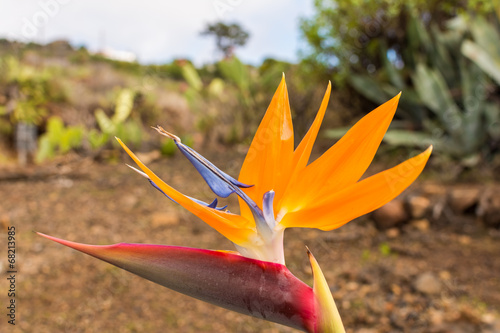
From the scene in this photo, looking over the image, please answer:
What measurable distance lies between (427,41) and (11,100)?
5546 mm

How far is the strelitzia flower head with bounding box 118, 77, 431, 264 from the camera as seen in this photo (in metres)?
0.40

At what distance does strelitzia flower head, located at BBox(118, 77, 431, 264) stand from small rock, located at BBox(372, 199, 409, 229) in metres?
1.94

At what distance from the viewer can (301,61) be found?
14.8 ft

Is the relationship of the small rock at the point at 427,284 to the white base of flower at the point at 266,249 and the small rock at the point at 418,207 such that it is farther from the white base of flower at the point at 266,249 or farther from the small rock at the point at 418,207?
the white base of flower at the point at 266,249

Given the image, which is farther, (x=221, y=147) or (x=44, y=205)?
(x=221, y=147)

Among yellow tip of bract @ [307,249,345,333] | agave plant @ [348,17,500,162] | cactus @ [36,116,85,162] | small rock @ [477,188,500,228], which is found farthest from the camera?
cactus @ [36,116,85,162]

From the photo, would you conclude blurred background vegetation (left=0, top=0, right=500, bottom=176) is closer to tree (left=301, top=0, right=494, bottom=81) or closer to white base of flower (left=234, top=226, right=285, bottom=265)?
tree (left=301, top=0, right=494, bottom=81)

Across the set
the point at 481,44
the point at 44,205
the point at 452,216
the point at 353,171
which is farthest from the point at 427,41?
the point at 353,171

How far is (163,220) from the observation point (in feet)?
8.10

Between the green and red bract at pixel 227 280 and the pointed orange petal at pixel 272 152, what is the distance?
0.30ft

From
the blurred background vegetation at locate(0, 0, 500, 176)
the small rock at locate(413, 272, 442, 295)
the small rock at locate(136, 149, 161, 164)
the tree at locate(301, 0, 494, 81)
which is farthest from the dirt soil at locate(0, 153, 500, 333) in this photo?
the tree at locate(301, 0, 494, 81)

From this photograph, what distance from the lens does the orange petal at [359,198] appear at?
0.37 meters

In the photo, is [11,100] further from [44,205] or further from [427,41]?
[427,41]

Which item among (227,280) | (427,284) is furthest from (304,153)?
(427,284)
